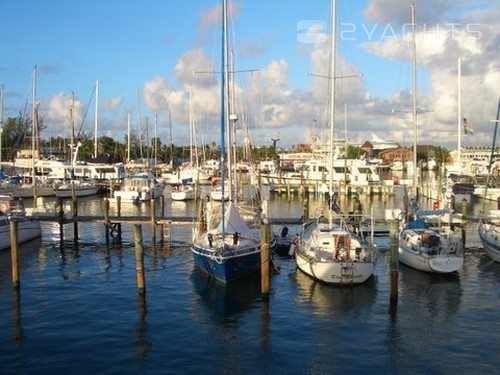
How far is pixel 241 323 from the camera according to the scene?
892 inches

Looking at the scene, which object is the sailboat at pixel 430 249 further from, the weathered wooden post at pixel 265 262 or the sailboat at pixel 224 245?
the weathered wooden post at pixel 265 262

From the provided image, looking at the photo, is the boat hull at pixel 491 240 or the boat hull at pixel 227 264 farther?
the boat hull at pixel 491 240

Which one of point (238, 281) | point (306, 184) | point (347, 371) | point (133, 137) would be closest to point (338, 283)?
point (238, 281)

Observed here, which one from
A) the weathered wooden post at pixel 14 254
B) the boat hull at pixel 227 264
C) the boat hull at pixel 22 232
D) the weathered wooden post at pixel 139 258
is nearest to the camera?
the weathered wooden post at pixel 139 258

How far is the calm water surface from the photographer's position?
731 inches

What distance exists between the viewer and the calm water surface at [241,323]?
18.6 metres

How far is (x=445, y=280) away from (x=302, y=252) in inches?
282

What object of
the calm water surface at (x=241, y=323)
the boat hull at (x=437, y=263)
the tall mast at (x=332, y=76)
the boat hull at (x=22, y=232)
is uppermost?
the tall mast at (x=332, y=76)

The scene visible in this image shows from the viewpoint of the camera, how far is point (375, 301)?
25.4 m

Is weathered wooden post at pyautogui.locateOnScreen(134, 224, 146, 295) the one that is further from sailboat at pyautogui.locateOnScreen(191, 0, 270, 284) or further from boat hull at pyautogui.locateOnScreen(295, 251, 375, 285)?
boat hull at pyautogui.locateOnScreen(295, 251, 375, 285)

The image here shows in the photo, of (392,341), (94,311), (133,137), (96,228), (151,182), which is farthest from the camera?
(133,137)

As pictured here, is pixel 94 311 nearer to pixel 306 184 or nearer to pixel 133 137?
pixel 306 184

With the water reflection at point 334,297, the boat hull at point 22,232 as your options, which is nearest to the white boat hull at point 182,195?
the boat hull at point 22,232

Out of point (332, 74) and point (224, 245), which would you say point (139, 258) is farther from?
point (332, 74)
